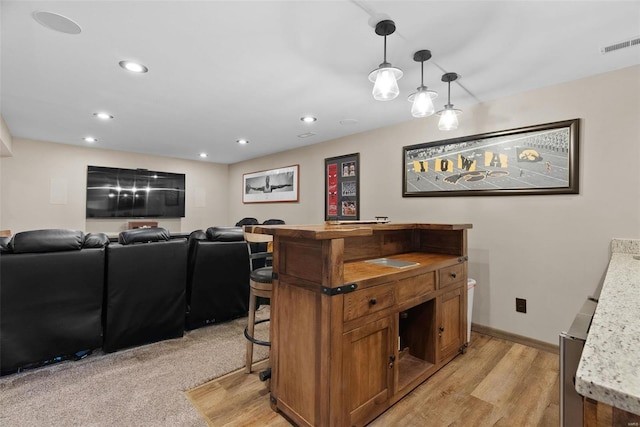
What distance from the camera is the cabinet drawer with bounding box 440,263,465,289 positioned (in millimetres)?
2309

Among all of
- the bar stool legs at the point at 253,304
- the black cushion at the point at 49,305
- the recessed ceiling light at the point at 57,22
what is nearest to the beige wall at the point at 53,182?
the black cushion at the point at 49,305

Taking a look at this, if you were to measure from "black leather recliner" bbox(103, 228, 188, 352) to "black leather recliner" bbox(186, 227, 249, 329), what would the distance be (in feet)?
0.52

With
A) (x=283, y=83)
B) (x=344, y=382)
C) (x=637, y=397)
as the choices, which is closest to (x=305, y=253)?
(x=344, y=382)

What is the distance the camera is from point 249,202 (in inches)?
256

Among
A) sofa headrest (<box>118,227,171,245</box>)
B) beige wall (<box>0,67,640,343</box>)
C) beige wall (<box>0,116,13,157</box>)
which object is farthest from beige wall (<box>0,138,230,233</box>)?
sofa headrest (<box>118,227,171,245</box>)

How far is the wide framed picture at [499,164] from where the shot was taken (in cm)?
259

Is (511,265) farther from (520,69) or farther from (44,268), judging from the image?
(44,268)

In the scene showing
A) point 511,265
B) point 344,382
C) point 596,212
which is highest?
point 596,212

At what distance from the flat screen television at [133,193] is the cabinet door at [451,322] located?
18.7 feet

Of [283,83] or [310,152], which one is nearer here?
[283,83]

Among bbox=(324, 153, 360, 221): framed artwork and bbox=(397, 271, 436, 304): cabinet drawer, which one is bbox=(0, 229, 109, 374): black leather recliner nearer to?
bbox=(397, 271, 436, 304): cabinet drawer

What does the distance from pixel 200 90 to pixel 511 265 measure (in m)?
3.41

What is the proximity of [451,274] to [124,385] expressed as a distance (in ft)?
8.30

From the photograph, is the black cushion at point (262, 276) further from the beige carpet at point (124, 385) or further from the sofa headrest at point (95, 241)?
the sofa headrest at point (95, 241)
